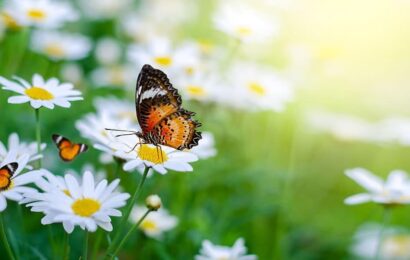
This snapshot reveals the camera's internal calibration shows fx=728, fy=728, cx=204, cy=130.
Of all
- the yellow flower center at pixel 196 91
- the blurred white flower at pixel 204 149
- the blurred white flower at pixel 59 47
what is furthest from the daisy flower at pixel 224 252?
the blurred white flower at pixel 59 47

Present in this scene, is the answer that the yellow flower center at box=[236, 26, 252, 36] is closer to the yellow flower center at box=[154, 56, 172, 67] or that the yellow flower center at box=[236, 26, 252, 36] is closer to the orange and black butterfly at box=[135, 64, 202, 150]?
the yellow flower center at box=[154, 56, 172, 67]

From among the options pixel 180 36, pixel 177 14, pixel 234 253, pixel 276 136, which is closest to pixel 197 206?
pixel 234 253

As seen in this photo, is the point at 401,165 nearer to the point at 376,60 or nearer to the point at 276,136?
the point at 276,136

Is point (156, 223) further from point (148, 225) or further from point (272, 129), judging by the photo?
point (272, 129)

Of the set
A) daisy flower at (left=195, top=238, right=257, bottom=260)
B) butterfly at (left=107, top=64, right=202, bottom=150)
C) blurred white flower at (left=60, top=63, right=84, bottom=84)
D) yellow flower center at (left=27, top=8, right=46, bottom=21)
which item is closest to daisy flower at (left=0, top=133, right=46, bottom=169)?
butterfly at (left=107, top=64, right=202, bottom=150)

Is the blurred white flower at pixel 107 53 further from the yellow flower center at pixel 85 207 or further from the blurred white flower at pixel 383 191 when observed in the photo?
the yellow flower center at pixel 85 207

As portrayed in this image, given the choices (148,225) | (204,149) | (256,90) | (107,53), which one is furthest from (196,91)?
(107,53)
